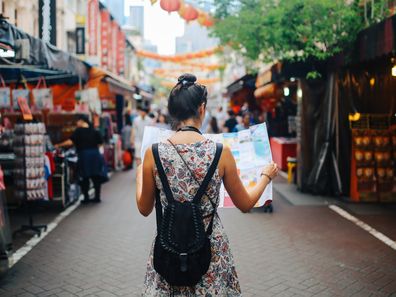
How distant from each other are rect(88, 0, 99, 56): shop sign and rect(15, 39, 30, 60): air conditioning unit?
44.7 feet

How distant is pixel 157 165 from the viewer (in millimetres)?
2625

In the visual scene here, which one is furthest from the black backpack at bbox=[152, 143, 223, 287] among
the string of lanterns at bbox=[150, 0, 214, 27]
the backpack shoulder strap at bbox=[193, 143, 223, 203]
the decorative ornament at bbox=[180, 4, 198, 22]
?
the decorative ornament at bbox=[180, 4, 198, 22]

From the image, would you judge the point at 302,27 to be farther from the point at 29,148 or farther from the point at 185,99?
the point at 185,99

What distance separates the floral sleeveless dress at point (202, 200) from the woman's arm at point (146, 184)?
4cm

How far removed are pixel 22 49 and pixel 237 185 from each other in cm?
514

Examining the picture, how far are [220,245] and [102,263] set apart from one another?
161 inches

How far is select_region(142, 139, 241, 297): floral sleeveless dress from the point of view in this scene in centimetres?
261

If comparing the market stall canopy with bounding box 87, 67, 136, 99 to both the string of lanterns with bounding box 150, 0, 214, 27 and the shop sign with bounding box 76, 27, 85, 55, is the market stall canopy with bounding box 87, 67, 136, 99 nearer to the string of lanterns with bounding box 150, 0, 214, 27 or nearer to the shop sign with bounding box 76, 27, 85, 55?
the shop sign with bounding box 76, 27, 85, 55

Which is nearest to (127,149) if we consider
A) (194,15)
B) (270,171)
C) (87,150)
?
(194,15)

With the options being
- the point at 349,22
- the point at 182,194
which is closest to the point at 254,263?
the point at 182,194

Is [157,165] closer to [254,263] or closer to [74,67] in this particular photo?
[254,263]

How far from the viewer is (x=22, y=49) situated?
6.88 metres

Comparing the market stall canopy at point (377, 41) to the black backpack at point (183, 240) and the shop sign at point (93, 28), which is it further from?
the shop sign at point (93, 28)

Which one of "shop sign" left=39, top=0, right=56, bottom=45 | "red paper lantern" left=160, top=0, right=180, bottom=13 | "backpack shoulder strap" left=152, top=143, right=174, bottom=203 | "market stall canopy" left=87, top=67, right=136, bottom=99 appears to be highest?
"red paper lantern" left=160, top=0, right=180, bottom=13
